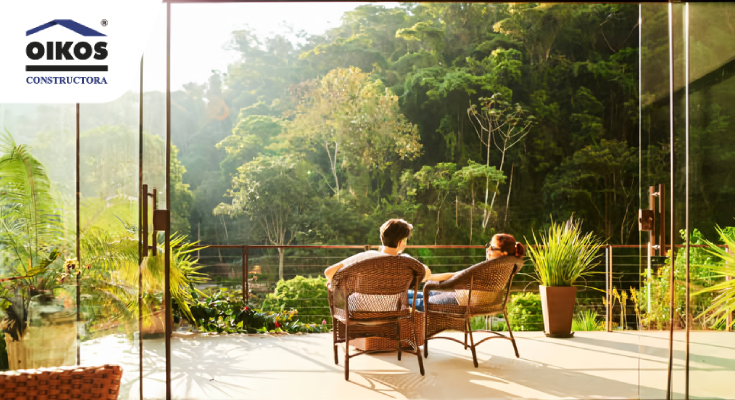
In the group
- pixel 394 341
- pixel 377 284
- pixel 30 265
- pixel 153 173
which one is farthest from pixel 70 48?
pixel 394 341

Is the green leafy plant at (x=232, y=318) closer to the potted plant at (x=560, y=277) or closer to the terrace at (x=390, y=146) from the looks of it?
the terrace at (x=390, y=146)

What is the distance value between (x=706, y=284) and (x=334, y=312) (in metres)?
2.02

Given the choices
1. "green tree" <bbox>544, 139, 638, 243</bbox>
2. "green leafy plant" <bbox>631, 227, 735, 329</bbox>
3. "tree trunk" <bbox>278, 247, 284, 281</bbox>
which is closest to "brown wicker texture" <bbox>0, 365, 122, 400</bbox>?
"green leafy plant" <bbox>631, 227, 735, 329</bbox>

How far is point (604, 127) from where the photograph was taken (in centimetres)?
957

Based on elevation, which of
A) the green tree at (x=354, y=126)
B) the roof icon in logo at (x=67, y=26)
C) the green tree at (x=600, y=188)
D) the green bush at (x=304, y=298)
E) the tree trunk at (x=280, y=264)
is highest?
the green tree at (x=354, y=126)

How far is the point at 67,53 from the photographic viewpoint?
2.36m

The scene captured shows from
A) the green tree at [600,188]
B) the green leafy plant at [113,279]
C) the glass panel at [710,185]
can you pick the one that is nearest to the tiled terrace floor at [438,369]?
the glass panel at [710,185]

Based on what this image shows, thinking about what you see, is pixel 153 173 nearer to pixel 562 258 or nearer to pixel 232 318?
pixel 232 318

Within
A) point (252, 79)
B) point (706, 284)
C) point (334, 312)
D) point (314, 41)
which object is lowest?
point (334, 312)

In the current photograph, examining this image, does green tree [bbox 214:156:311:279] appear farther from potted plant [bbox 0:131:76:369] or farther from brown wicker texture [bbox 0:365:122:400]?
brown wicker texture [bbox 0:365:122:400]

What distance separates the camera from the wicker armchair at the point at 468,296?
326 cm

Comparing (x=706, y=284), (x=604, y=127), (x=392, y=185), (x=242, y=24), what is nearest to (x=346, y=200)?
(x=392, y=185)

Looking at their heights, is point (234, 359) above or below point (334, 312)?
below

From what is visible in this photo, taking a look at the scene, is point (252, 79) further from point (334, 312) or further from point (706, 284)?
point (706, 284)
